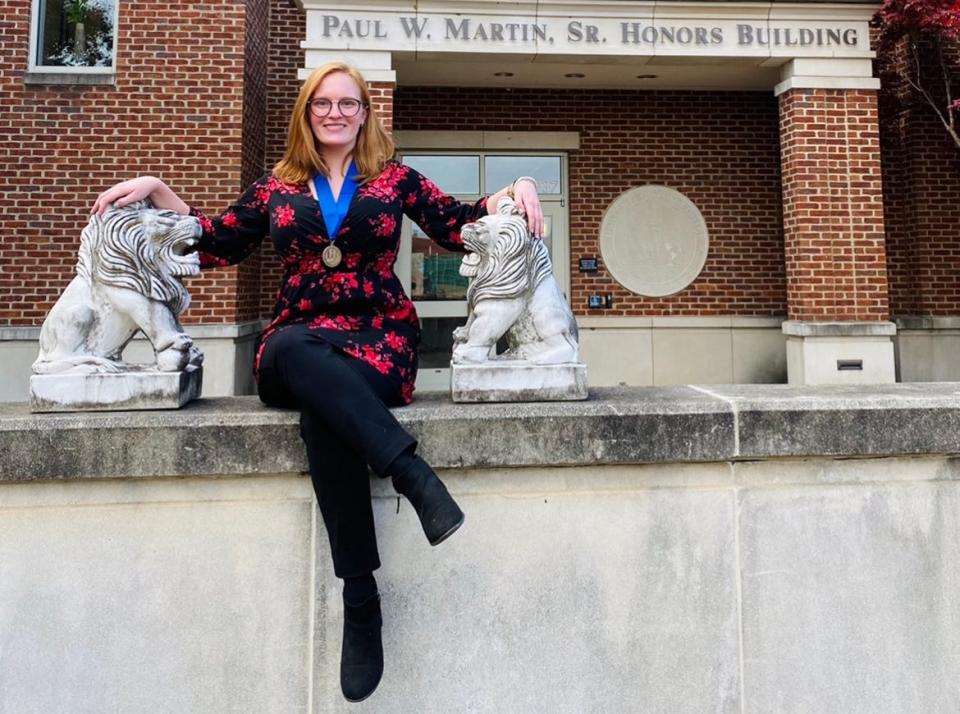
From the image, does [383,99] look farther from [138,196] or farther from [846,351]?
[846,351]

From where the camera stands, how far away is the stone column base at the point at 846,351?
720cm

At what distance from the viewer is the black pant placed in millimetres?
1820

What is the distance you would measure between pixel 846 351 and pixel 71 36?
905cm

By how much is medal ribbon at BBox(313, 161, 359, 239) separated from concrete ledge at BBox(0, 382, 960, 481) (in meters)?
0.65

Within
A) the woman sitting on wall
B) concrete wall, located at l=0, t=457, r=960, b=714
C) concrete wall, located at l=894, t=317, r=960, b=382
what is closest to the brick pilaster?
the woman sitting on wall

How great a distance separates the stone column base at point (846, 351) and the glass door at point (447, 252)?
3002 millimetres

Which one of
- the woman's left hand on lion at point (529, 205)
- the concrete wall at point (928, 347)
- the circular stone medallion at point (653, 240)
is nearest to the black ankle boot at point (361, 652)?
the woman's left hand on lion at point (529, 205)

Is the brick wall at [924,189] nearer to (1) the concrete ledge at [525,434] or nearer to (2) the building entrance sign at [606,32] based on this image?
(2) the building entrance sign at [606,32]

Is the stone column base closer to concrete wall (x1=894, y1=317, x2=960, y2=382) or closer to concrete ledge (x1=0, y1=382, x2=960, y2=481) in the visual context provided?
concrete wall (x1=894, y1=317, x2=960, y2=382)

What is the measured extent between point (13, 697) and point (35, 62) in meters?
7.59

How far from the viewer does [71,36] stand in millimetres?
7402

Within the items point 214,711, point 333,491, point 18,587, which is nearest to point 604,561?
point 333,491

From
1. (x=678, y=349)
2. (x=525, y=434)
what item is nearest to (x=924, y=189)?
(x=678, y=349)

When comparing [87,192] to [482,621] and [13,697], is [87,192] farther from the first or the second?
[482,621]
